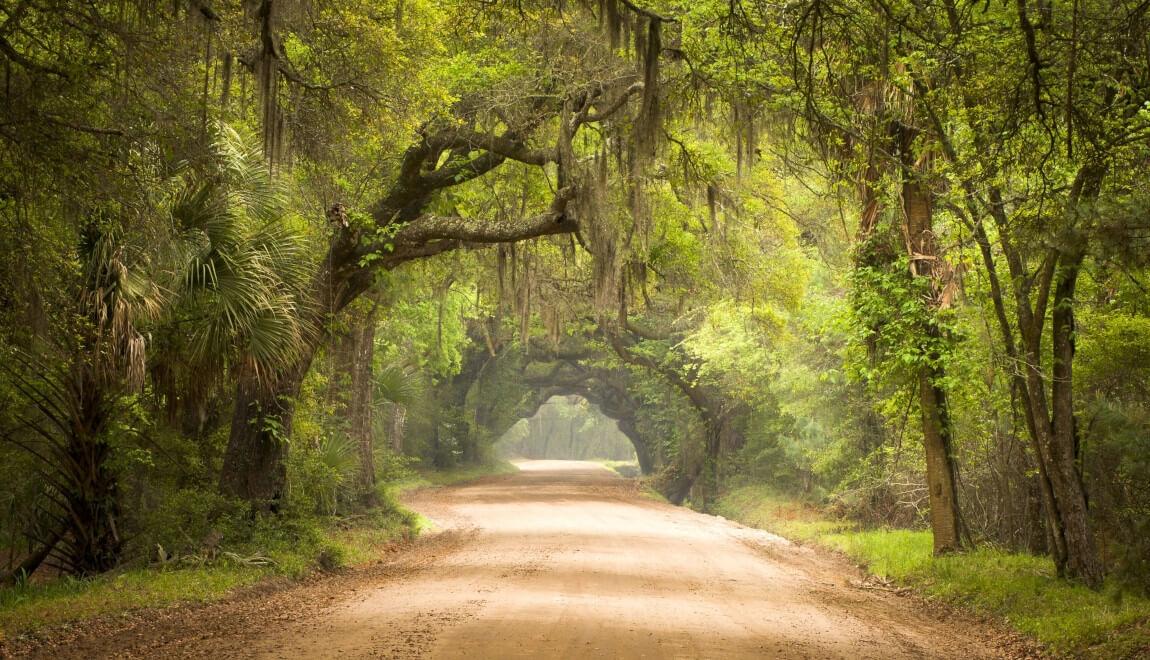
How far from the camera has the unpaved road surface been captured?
7383 millimetres

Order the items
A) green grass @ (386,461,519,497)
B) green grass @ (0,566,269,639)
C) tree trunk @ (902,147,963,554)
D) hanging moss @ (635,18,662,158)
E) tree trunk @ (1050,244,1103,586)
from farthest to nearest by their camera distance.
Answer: green grass @ (386,461,519,497) → tree trunk @ (902,147,963,554) → tree trunk @ (1050,244,1103,586) → green grass @ (0,566,269,639) → hanging moss @ (635,18,662,158)

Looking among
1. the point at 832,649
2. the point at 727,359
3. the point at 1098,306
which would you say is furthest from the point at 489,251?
the point at 832,649

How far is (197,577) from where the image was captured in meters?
10.2

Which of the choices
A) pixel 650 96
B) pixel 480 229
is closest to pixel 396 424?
pixel 480 229

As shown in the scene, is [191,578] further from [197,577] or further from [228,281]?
[228,281]

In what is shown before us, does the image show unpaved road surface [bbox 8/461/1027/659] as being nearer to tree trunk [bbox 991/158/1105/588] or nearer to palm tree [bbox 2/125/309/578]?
tree trunk [bbox 991/158/1105/588]

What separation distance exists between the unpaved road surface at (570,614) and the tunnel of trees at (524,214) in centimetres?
187

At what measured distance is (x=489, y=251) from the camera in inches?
741

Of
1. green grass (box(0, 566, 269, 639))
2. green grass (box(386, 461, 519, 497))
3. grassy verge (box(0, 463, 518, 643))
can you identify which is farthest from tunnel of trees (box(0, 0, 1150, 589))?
green grass (box(386, 461, 519, 497))

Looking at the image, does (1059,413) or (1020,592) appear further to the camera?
(1059,413)

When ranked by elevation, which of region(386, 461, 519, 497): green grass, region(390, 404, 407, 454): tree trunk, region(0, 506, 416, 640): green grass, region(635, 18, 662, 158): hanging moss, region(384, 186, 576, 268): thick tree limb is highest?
region(635, 18, 662, 158): hanging moss

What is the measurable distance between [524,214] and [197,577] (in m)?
8.52

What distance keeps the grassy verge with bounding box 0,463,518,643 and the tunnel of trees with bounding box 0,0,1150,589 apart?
1.37ft

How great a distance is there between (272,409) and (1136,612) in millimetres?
9587
